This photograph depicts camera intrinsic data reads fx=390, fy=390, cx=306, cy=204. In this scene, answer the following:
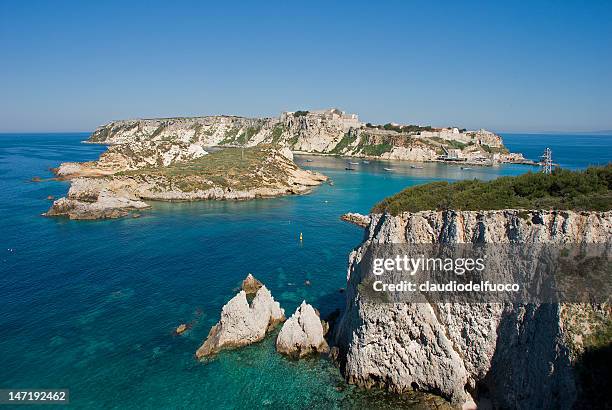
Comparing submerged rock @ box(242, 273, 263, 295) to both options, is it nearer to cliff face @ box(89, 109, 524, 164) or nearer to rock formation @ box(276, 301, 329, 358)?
rock formation @ box(276, 301, 329, 358)

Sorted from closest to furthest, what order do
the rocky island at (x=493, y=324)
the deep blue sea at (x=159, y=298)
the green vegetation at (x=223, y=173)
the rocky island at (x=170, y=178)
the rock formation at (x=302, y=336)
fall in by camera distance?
the rocky island at (x=493, y=324) < the deep blue sea at (x=159, y=298) < the rock formation at (x=302, y=336) < the rocky island at (x=170, y=178) < the green vegetation at (x=223, y=173)

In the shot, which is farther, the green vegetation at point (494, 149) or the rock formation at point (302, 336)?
the green vegetation at point (494, 149)

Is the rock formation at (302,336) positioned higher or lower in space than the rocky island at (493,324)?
lower

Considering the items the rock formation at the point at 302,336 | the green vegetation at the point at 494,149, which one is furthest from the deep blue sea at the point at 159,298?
the green vegetation at the point at 494,149

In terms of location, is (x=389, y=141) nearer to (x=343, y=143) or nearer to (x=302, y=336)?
(x=343, y=143)

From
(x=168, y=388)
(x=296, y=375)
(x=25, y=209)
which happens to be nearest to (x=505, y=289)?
(x=296, y=375)

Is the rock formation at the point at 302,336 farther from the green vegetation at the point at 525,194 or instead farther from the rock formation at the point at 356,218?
the rock formation at the point at 356,218
